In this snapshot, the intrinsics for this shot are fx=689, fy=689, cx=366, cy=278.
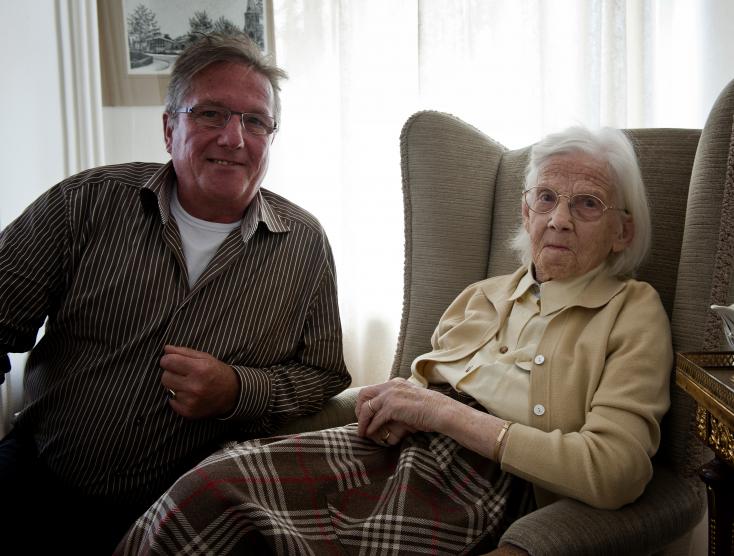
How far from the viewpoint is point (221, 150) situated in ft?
5.44

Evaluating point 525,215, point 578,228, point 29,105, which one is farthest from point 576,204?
point 29,105

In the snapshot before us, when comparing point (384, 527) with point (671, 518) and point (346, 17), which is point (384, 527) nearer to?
point (671, 518)

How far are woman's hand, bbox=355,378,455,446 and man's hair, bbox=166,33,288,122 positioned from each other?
2.89 feet

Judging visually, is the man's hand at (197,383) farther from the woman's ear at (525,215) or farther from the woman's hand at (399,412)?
the woman's ear at (525,215)

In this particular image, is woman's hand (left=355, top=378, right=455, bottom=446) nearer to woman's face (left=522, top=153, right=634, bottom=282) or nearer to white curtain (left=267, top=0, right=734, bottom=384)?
woman's face (left=522, top=153, right=634, bottom=282)

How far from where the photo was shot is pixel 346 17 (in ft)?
8.90

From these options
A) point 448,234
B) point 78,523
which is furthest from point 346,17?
point 78,523

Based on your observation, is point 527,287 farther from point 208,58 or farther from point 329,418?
point 208,58

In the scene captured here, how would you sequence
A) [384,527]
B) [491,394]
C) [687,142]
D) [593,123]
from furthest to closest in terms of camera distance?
1. [593,123]
2. [687,142]
3. [491,394]
4. [384,527]

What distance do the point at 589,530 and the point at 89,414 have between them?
1.08 metres

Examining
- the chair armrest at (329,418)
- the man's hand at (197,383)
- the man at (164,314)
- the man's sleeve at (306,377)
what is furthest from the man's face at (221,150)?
the chair armrest at (329,418)

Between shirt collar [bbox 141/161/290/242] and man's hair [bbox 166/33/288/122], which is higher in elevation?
man's hair [bbox 166/33/288/122]

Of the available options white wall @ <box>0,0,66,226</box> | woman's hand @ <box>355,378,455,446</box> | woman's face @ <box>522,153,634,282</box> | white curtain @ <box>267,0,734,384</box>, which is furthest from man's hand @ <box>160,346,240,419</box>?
white curtain @ <box>267,0,734,384</box>

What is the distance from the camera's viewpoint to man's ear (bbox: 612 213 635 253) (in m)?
1.43
